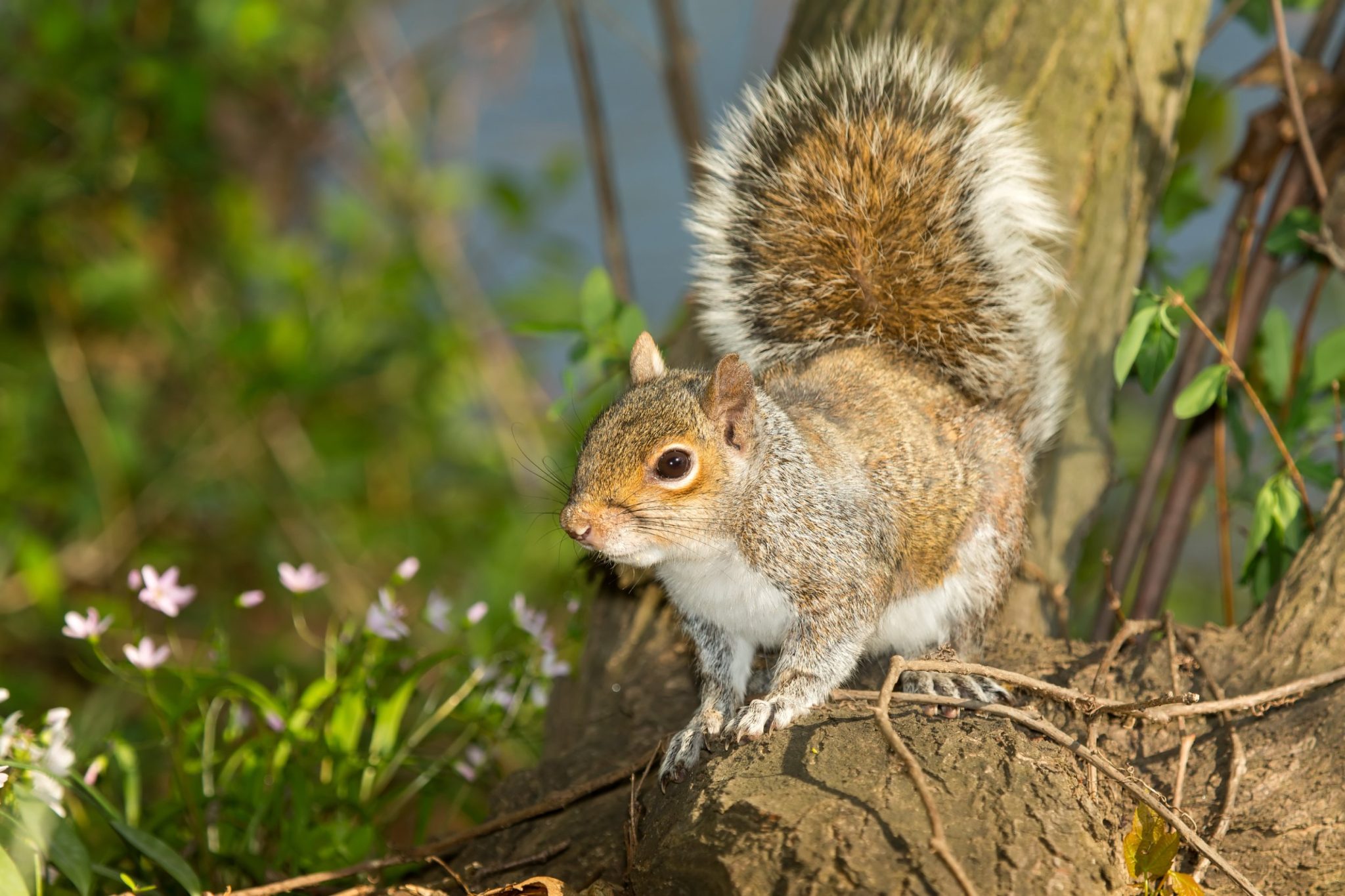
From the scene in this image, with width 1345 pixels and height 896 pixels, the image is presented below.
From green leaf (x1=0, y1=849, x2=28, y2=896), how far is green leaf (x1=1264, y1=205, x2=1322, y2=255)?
2.16 metres

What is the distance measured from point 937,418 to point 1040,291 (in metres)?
0.34

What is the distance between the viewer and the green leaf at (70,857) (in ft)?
5.08

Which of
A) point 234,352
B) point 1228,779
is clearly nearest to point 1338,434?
point 1228,779

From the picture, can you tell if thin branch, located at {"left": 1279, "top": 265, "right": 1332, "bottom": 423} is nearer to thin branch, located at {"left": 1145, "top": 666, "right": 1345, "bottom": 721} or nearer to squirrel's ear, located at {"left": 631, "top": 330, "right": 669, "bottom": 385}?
thin branch, located at {"left": 1145, "top": 666, "right": 1345, "bottom": 721}

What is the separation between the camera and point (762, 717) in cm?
166

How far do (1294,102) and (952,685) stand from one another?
117cm

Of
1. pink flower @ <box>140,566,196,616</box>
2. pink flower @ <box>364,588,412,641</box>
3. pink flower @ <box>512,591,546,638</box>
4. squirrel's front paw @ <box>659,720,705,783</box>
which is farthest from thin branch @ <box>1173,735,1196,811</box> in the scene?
pink flower @ <box>140,566,196,616</box>

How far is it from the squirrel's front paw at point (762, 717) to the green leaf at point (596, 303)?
0.83m

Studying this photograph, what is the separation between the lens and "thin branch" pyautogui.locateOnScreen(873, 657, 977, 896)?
4.10ft

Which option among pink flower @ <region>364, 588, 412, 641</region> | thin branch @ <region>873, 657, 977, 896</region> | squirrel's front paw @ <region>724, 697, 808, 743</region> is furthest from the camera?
pink flower @ <region>364, 588, 412, 641</region>

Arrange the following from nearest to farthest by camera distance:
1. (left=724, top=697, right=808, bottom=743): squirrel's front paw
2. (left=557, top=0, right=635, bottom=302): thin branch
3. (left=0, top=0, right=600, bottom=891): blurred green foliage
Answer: (left=724, top=697, right=808, bottom=743): squirrel's front paw → (left=557, top=0, right=635, bottom=302): thin branch → (left=0, top=0, right=600, bottom=891): blurred green foliage

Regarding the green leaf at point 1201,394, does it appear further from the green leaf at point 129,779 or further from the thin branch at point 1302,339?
the green leaf at point 129,779

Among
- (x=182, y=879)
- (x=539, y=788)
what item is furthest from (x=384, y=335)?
(x=182, y=879)

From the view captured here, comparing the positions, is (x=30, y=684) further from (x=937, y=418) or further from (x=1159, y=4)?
(x=1159, y=4)
